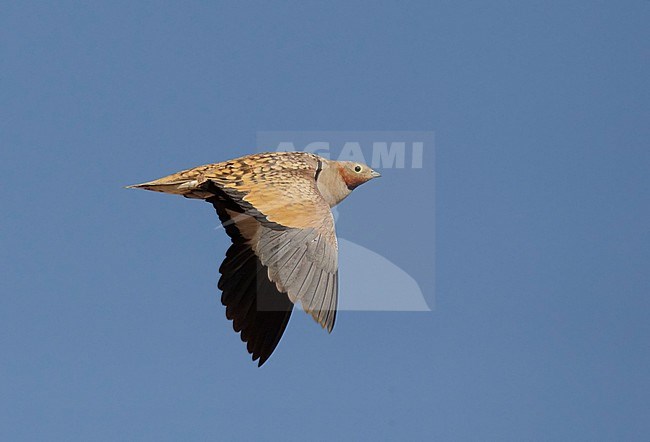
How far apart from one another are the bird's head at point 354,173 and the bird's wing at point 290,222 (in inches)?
35.5

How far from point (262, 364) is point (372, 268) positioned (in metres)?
2.61

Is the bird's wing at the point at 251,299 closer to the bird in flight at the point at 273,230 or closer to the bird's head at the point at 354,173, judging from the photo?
Result: the bird in flight at the point at 273,230

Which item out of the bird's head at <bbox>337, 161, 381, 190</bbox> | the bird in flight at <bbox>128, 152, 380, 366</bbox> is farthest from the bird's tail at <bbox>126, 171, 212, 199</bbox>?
the bird's head at <bbox>337, 161, 381, 190</bbox>

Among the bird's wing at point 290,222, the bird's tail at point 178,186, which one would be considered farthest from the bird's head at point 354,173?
the bird's tail at point 178,186

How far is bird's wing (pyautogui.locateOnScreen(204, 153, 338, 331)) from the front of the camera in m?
14.2

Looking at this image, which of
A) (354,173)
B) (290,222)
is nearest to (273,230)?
(290,222)

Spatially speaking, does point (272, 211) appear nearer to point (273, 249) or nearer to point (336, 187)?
point (273, 249)

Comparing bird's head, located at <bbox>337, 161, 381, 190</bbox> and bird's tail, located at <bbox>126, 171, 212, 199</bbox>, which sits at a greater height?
bird's head, located at <bbox>337, 161, 381, 190</bbox>

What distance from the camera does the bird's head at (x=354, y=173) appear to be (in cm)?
1805

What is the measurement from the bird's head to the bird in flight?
14 millimetres

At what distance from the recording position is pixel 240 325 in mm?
17234

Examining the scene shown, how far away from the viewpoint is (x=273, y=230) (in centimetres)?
1489

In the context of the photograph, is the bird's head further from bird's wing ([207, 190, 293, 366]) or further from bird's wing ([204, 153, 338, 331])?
bird's wing ([207, 190, 293, 366])

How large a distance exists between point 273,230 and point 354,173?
11.4 feet
